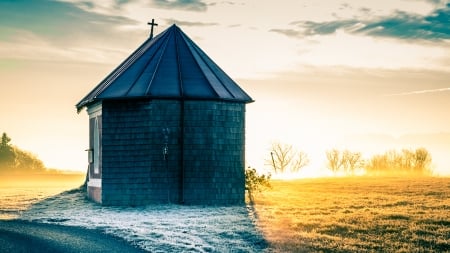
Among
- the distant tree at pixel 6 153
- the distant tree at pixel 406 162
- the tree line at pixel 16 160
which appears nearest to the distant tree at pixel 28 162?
the tree line at pixel 16 160

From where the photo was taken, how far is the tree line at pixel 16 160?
7012 cm

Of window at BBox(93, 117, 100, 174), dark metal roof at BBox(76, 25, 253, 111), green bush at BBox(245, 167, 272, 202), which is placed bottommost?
green bush at BBox(245, 167, 272, 202)

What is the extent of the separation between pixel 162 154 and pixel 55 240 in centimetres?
983

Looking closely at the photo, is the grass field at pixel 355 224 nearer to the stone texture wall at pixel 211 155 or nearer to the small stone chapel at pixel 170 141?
the stone texture wall at pixel 211 155

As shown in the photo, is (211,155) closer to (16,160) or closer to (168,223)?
(168,223)

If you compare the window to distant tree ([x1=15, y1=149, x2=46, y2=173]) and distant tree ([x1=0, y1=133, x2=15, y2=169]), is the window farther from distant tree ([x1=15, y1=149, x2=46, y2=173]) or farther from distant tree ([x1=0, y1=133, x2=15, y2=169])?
distant tree ([x1=15, y1=149, x2=46, y2=173])

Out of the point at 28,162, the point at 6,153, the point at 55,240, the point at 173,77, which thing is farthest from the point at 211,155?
the point at 28,162

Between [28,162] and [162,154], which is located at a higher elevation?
[162,154]

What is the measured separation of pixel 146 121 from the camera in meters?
24.8

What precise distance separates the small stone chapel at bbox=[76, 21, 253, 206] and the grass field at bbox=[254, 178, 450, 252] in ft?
8.17

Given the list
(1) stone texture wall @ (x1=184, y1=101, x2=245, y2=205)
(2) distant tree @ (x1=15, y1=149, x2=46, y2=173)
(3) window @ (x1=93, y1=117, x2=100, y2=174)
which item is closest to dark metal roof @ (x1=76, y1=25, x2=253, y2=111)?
(1) stone texture wall @ (x1=184, y1=101, x2=245, y2=205)

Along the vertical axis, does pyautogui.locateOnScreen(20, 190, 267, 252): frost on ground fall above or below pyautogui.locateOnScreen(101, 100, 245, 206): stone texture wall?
below

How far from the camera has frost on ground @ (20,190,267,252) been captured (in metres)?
15.2

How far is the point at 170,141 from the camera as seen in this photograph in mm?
24891
